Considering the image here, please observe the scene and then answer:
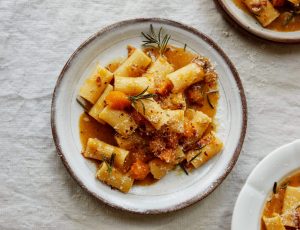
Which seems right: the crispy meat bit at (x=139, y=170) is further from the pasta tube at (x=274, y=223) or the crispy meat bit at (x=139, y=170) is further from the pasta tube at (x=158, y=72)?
the pasta tube at (x=274, y=223)

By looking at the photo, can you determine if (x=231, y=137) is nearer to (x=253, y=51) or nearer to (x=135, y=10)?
(x=253, y=51)

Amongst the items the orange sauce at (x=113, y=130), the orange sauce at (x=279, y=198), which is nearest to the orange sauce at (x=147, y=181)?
the orange sauce at (x=113, y=130)

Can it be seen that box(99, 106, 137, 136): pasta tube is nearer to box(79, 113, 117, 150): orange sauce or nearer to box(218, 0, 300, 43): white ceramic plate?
box(79, 113, 117, 150): orange sauce

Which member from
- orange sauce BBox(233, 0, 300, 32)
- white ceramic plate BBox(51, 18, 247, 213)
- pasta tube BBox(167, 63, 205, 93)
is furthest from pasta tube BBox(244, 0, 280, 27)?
pasta tube BBox(167, 63, 205, 93)

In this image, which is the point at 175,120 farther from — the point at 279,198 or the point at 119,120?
the point at 279,198

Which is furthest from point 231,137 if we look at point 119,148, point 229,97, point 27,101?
point 27,101

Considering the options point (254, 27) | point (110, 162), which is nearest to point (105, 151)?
point (110, 162)
